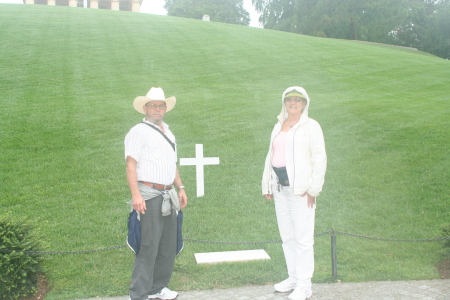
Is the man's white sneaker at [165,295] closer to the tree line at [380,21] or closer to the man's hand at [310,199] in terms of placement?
the man's hand at [310,199]

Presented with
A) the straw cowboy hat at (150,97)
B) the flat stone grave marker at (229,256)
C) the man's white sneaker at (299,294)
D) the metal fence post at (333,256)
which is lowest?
the man's white sneaker at (299,294)

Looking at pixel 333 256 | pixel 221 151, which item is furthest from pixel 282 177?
pixel 221 151

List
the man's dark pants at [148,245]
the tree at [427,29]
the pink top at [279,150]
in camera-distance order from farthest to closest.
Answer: the tree at [427,29]
the pink top at [279,150]
the man's dark pants at [148,245]

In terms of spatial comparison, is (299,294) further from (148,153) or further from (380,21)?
(380,21)

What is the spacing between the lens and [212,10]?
68.0 m

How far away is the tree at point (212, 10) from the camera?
67.0 meters

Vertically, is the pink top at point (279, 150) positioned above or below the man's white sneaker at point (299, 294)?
above

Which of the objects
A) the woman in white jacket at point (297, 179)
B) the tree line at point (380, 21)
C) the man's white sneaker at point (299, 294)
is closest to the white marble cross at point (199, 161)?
the woman in white jacket at point (297, 179)

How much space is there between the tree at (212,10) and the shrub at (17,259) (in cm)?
6430

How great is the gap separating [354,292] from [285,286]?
723 millimetres

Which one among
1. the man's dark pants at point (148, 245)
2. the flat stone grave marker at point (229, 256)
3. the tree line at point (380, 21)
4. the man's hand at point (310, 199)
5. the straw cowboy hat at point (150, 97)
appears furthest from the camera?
the tree line at point (380, 21)

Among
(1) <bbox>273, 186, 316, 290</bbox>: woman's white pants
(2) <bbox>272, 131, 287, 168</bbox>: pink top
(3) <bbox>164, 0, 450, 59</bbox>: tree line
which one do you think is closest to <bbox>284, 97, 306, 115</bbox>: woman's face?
(2) <bbox>272, 131, 287, 168</bbox>: pink top

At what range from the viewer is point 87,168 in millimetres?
8883

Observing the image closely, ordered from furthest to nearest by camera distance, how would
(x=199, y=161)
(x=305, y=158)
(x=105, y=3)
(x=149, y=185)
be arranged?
(x=105, y=3) < (x=199, y=161) < (x=305, y=158) < (x=149, y=185)
